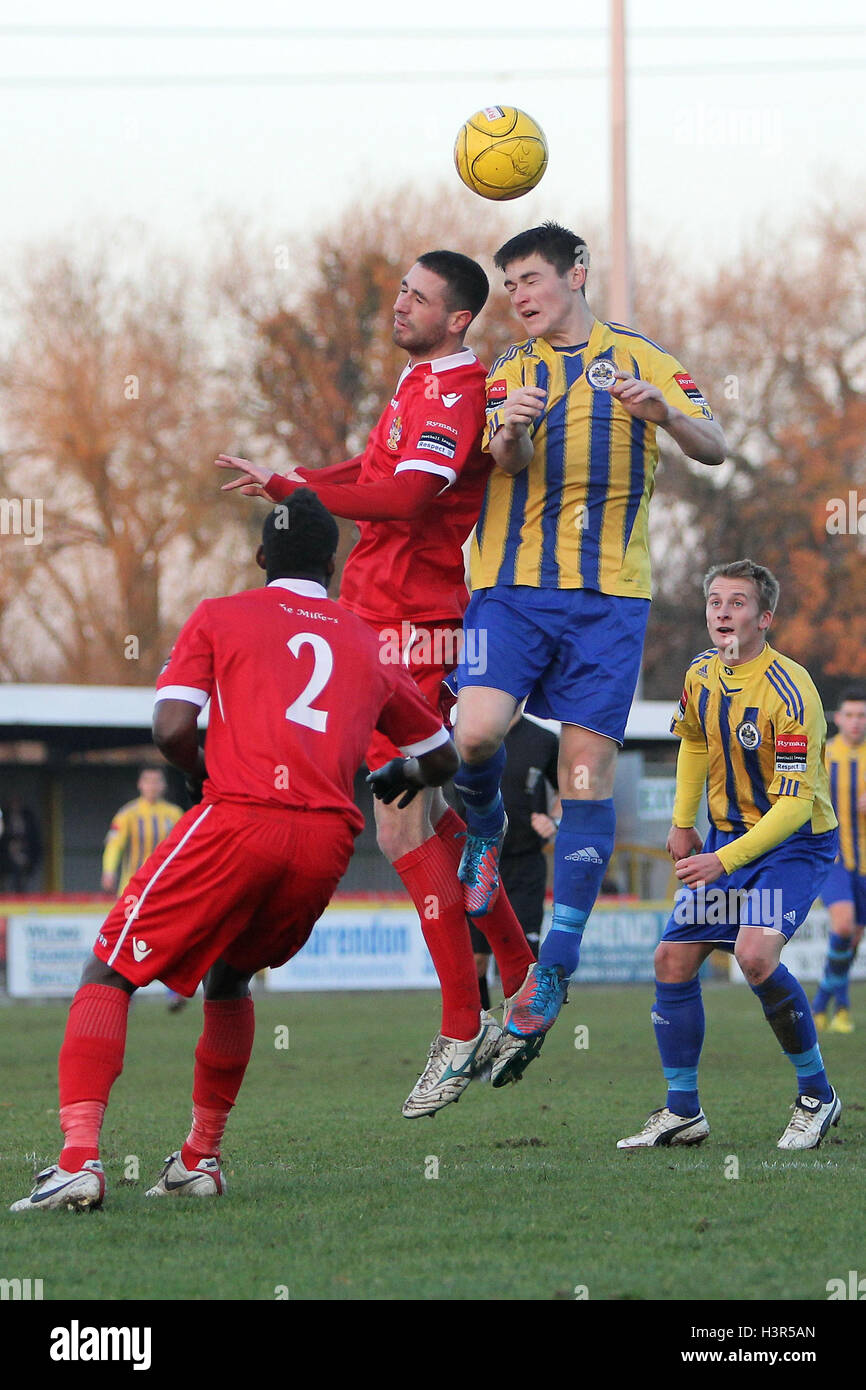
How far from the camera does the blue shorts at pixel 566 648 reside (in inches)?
248

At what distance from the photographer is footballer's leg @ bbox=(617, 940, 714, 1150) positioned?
687cm

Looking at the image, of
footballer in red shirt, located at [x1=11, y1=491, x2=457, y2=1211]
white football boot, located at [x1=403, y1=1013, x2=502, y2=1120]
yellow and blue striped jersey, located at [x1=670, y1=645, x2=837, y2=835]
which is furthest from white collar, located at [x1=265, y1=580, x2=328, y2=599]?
yellow and blue striped jersey, located at [x1=670, y1=645, x2=837, y2=835]

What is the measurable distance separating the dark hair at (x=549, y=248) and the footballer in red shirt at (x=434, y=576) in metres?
0.15

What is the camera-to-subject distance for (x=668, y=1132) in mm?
6844

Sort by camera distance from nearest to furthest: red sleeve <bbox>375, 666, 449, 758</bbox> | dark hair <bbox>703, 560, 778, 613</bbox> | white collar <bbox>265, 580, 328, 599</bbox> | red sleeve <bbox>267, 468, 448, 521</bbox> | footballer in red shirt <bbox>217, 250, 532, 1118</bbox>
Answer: white collar <bbox>265, 580, 328, 599</bbox>
red sleeve <bbox>375, 666, 449, 758</bbox>
red sleeve <bbox>267, 468, 448, 521</bbox>
footballer in red shirt <bbox>217, 250, 532, 1118</bbox>
dark hair <bbox>703, 560, 778, 613</bbox>

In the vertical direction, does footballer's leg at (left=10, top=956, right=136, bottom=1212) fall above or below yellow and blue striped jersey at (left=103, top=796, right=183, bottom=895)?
above

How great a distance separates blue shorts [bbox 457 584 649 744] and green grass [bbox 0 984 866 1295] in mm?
1682

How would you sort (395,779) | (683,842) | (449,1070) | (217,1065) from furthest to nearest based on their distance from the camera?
(683,842), (449,1070), (395,779), (217,1065)

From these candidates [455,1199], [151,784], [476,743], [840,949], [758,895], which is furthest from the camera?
[151,784]

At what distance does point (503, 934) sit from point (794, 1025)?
1325 millimetres

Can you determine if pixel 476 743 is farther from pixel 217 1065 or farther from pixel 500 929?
pixel 217 1065

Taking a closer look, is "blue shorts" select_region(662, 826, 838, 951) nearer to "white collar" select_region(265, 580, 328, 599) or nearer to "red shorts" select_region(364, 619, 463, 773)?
"red shorts" select_region(364, 619, 463, 773)

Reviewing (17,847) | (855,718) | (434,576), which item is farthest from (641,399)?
(17,847)

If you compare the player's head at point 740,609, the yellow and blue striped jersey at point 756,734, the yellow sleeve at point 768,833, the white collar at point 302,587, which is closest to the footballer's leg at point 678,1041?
the yellow sleeve at point 768,833
